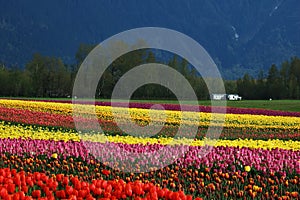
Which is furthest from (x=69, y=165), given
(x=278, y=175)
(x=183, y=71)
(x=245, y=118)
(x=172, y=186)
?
(x=183, y=71)

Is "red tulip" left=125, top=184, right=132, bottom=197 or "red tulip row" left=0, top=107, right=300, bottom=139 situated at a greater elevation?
"red tulip row" left=0, top=107, right=300, bottom=139

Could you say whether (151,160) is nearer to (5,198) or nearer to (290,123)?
(5,198)

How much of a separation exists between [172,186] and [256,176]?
1.73m

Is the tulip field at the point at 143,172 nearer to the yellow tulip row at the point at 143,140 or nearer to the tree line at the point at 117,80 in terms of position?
the yellow tulip row at the point at 143,140

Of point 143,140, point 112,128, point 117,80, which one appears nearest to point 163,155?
point 143,140

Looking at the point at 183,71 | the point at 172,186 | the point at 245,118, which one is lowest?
the point at 172,186

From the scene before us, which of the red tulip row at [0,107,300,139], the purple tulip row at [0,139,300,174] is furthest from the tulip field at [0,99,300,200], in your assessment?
the red tulip row at [0,107,300,139]

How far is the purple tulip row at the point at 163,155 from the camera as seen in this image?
9.11 metres

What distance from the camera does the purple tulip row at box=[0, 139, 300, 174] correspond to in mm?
9109

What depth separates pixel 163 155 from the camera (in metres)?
9.77

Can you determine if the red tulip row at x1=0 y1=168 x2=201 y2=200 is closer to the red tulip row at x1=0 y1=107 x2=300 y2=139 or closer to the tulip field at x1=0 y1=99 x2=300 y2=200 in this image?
the tulip field at x1=0 y1=99 x2=300 y2=200

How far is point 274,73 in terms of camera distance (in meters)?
78.7

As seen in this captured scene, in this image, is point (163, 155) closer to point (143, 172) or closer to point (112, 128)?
point (143, 172)

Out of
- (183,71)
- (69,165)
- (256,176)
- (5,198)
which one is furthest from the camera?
(183,71)
